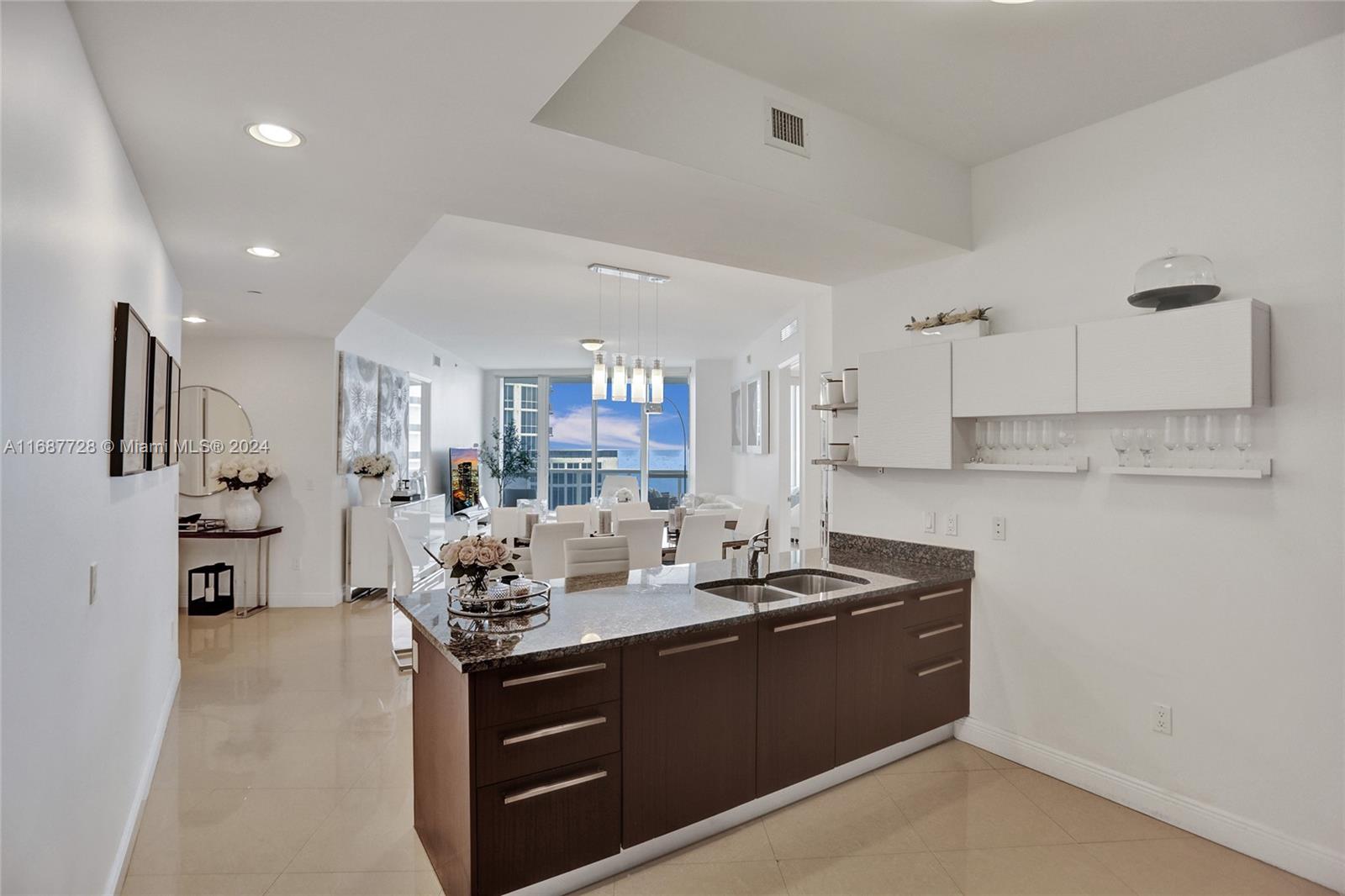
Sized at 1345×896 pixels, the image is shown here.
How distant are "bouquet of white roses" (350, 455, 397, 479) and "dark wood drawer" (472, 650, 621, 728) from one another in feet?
16.1

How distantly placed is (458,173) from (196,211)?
124cm

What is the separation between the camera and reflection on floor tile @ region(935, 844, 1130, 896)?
220 cm

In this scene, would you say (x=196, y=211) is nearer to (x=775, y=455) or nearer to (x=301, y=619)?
(x=301, y=619)

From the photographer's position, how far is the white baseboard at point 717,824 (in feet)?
7.09

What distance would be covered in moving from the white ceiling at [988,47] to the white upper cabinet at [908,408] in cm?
103

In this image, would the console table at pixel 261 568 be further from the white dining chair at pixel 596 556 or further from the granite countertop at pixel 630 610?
the granite countertop at pixel 630 610

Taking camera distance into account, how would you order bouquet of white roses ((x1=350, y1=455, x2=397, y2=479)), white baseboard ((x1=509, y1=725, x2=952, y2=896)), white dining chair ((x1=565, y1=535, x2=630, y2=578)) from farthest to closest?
bouquet of white roses ((x1=350, y1=455, x2=397, y2=479))
white dining chair ((x1=565, y1=535, x2=630, y2=578))
white baseboard ((x1=509, y1=725, x2=952, y2=896))

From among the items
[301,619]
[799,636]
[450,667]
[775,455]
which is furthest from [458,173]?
[775,455]

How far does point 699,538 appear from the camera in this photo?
5.09 metres

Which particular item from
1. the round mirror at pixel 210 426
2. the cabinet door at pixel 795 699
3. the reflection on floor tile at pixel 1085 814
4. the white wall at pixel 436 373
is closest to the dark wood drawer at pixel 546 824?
the cabinet door at pixel 795 699

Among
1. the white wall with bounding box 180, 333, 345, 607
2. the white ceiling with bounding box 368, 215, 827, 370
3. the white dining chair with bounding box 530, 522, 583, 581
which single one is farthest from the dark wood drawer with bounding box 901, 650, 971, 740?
the white wall with bounding box 180, 333, 345, 607

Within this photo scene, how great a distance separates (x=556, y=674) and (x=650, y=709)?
0.37 m

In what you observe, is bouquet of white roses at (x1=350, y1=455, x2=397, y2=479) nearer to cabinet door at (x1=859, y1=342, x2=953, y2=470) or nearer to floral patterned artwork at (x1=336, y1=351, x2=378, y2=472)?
floral patterned artwork at (x1=336, y1=351, x2=378, y2=472)

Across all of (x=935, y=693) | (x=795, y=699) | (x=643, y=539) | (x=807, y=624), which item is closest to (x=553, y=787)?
(x=795, y=699)
